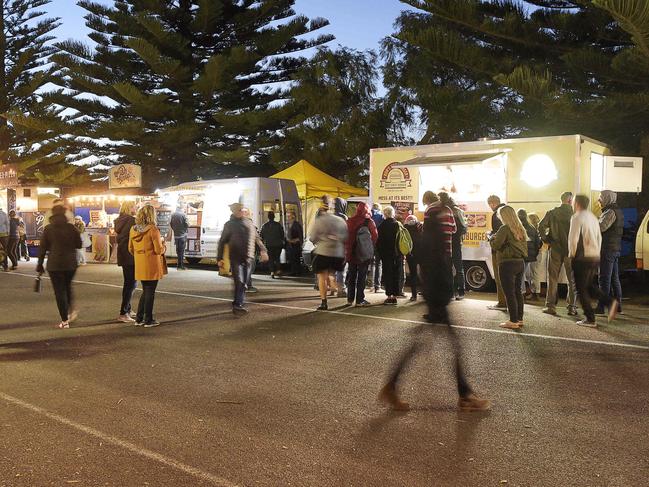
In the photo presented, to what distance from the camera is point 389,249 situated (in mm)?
10758

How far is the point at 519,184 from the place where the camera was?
1184cm

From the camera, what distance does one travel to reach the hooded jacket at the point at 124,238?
357 inches

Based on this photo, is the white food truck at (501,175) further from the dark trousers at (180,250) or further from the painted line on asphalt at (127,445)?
the painted line on asphalt at (127,445)

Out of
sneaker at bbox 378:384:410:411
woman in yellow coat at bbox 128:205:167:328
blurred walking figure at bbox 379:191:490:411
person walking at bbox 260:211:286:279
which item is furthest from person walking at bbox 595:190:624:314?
person walking at bbox 260:211:286:279

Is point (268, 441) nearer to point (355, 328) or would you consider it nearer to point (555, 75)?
point (355, 328)

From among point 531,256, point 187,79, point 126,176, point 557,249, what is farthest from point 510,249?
point 187,79

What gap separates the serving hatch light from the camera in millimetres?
11438

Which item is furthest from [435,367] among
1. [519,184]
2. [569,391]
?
[519,184]

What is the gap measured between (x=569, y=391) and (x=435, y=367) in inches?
51.2

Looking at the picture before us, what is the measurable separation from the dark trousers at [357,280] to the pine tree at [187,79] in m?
20.2

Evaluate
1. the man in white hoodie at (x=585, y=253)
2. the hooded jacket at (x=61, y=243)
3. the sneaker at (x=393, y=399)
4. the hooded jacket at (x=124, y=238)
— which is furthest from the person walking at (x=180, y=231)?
the sneaker at (x=393, y=399)

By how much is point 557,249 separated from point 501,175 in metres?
2.60

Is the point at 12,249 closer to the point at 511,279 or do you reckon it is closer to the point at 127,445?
the point at 511,279

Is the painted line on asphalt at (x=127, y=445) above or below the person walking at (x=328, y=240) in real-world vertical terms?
below
